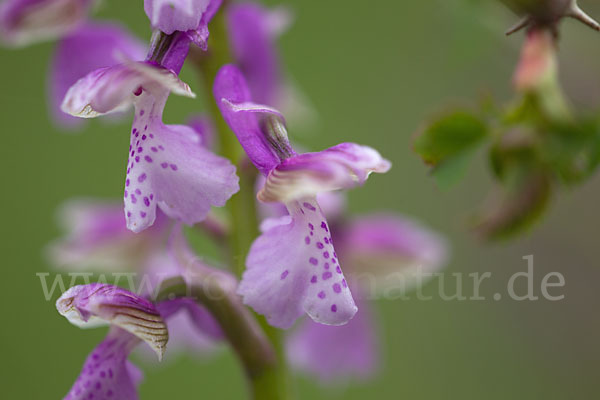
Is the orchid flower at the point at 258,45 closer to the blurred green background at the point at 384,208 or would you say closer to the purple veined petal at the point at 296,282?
the purple veined petal at the point at 296,282

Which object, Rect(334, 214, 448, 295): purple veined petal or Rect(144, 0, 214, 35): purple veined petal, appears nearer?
Rect(144, 0, 214, 35): purple veined petal

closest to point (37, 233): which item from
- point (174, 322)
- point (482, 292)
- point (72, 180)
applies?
point (72, 180)

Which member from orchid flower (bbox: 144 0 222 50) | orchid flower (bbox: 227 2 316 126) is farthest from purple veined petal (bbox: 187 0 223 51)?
orchid flower (bbox: 227 2 316 126)

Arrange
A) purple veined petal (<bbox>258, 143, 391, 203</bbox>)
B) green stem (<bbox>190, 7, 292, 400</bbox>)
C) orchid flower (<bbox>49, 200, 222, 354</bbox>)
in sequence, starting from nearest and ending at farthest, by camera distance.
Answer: purple veined petal (<bbox>258, 143, 391, 203</bbox>) < green stem (<bbox>190, 7, 292, 400</bbox>) < orchid flower (<bbox>49, 200, 222, 354</bbox>)

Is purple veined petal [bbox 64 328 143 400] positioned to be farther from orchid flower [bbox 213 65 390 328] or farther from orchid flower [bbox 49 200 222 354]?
orchid flower [bbox 49 200 222 354]

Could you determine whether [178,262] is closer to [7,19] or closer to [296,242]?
[296,242]

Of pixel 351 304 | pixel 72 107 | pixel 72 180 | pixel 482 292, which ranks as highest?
pixel 72 180

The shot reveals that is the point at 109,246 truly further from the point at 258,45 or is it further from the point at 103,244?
the point at 258,45

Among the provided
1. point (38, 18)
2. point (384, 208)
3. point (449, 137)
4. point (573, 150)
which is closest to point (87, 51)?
point (38, 18)

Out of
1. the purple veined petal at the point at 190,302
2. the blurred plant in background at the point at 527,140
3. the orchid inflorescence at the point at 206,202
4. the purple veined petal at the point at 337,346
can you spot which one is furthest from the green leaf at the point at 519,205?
the purple veined petal at the point at 337,346
